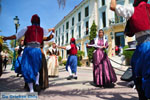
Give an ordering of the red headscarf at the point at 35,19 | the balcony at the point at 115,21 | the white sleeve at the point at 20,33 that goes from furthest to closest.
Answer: the balcony at the point at 115,21
the red headscarf at the point at 35,19
the white sleeve at the point at 20,33

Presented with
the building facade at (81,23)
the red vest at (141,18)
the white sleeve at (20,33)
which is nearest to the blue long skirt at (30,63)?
the white sleeve at (20,33)

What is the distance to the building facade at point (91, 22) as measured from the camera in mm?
18016

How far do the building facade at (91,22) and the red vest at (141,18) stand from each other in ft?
48.9

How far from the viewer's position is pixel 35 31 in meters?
3.24

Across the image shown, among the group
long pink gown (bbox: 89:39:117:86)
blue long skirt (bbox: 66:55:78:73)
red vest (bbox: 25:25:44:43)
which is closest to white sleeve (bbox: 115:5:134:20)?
red vest (bbox: 25:25:44:43)

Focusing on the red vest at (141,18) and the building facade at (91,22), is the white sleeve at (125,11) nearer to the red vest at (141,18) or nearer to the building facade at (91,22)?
the red vest at (141,18)

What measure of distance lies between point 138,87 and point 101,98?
102 cm

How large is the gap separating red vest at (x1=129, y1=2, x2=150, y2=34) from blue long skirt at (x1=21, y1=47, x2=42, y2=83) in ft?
7.38

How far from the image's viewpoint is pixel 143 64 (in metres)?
1.79

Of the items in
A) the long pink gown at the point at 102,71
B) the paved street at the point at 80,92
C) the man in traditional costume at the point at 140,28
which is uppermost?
the man in traditional costume at the point at 140,28

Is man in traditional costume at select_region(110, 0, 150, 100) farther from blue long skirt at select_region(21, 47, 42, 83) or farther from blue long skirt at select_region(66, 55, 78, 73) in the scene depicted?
blue long skirt at select_region(66, 55, 78, 73)

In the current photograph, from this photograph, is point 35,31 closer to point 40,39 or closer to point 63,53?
point 40,39

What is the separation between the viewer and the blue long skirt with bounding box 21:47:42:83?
118 inches

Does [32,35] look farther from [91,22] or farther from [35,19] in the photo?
[91,22]
